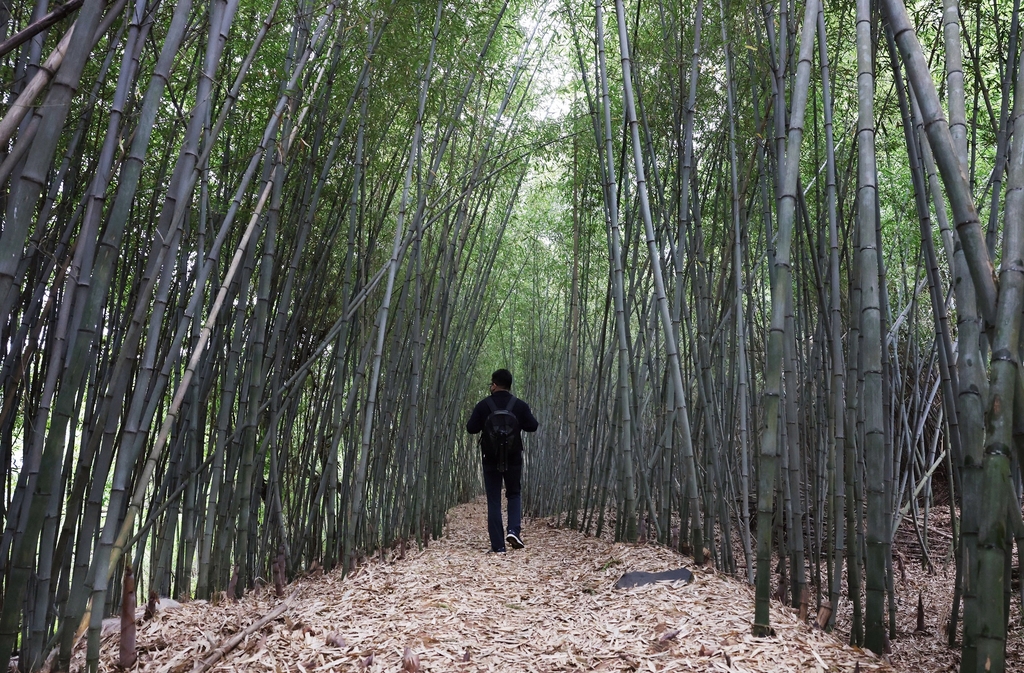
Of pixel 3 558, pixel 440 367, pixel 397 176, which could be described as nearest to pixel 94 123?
pixel 397 176

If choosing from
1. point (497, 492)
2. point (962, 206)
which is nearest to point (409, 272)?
point (497, 492)

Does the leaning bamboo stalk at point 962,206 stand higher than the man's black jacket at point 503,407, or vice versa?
the leaning bamboo stalk at point 962,206

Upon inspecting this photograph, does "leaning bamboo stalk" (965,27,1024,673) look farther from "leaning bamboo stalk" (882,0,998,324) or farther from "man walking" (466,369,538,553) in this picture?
"man walking" (466,369,538,553)

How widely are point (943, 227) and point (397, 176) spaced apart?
95.3 inches

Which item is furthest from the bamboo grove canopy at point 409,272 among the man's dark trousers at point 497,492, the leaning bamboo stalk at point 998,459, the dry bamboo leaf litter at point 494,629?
the man's dark trousers at point 497,492

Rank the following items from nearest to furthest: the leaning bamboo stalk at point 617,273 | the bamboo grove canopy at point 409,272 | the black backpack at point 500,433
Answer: the bamboo grove canopy at point 409,272, the leaning bamboo stalk at point 617,273, the black backpack at point 500,433

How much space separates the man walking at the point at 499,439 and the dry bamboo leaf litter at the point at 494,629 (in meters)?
0.92

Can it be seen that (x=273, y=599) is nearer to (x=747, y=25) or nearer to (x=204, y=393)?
(x=204, y=393)

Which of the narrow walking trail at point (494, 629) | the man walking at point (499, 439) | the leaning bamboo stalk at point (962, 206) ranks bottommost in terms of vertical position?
the narrow walking trail at point (494, 629)

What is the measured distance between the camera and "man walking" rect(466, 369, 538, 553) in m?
3.78

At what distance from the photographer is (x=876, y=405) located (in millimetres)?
1675

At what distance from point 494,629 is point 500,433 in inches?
65.1

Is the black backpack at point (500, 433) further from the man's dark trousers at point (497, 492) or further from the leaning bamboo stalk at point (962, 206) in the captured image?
the leaning bamboo stalk at point (962, 206)

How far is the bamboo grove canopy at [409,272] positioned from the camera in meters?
1.33
